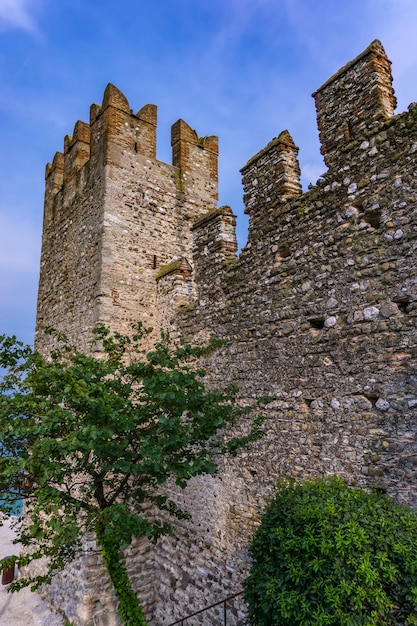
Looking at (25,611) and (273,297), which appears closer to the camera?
(273,297)

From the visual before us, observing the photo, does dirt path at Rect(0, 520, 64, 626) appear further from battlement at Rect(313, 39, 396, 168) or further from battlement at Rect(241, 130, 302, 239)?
battlement at Rect(313, 39, 396, 168)

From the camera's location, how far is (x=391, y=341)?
158 inches

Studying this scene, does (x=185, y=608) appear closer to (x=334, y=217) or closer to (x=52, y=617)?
(x=52, y=617)

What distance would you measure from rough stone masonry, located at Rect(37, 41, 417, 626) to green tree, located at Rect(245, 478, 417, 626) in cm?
75

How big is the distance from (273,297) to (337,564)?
10.3 feet

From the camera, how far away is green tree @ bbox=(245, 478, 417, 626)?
2826 mm

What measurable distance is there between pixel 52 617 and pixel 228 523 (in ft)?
14.3

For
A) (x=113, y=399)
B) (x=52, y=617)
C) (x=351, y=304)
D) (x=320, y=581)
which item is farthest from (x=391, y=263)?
(x=52, y=617)

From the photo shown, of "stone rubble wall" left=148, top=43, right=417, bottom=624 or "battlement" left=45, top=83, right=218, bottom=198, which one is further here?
"battlement" left=45, top=83, right=218, bottom=198

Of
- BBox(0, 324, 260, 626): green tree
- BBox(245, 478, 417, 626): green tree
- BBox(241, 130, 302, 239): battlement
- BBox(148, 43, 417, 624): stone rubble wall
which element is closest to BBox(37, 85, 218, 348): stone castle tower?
BBox(148, 43, 417, 624): stone rubble wall

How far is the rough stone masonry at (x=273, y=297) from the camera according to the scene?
407 centimetres

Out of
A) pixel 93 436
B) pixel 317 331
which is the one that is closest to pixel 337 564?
pixel 93 436

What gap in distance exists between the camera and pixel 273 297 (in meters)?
5.32

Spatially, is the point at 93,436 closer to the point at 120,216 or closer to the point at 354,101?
the point at 354,101
